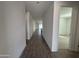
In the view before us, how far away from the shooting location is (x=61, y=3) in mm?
4059

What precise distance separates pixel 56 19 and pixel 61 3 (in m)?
0.67

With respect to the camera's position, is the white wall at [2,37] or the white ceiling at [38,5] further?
the white ceiling at [38,5]

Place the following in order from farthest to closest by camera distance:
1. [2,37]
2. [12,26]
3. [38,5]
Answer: [38,5]
[12,26]
[2,37]

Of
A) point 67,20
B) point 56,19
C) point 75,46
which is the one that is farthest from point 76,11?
point 67,20

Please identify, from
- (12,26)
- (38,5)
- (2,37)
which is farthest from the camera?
(38,5)

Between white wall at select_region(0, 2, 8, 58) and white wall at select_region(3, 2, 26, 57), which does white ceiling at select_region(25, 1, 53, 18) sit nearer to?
white wall at select_region(3, 2, 26, 57)

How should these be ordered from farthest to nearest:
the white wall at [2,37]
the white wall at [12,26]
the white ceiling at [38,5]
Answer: the white ceiling at [38,5] → the white wall at [12,26] → the white wall at [2,37]

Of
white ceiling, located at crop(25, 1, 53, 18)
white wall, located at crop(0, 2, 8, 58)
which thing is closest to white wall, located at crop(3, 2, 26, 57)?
white wall, located at crop(0, 2, 8, 58)

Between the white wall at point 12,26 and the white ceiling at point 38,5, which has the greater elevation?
the white ceiling at point 38,5

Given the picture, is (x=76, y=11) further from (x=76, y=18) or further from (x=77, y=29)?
(x=77, y=29)

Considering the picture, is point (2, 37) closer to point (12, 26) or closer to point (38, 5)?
point (12, 26)

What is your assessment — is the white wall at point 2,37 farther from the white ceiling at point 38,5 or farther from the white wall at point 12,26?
the white ceiling at point 38,5

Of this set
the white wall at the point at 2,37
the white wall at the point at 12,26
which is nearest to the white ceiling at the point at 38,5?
the white wall at the point at 12,26

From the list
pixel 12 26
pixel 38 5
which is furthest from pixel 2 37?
pixel 38 5
